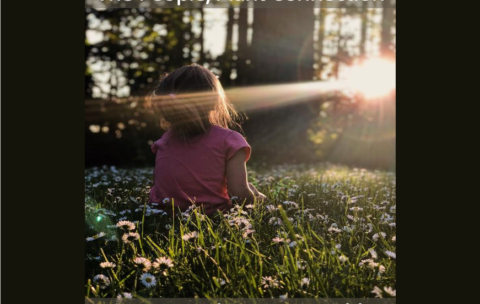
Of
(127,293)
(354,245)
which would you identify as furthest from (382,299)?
(127,293)

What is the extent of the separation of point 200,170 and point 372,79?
1356 cm

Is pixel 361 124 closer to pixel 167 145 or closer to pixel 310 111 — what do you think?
pixel 310 111

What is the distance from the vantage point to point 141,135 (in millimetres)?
11703

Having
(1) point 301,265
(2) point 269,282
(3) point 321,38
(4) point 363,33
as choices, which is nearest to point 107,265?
(2) point 269,282

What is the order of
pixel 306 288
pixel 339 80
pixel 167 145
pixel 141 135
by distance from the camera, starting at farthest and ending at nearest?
pixel 339 80
pixel 141 135
pixel 167 145
pixel 306 288

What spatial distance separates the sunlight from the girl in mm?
11901

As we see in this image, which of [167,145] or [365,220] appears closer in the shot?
[365,220]

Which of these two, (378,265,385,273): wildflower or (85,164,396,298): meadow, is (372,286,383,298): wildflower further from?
(378,265,385,273): wildflower

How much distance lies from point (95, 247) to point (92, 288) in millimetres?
742

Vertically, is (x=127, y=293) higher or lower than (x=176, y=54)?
lower

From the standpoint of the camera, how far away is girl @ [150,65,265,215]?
141 inches

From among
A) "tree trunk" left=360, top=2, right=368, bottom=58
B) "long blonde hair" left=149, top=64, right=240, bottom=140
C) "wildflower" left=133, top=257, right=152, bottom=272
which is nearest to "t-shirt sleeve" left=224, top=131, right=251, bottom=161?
"long blonde hair" left=149, top=64, right=240, bottom=140

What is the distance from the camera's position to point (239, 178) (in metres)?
3.61

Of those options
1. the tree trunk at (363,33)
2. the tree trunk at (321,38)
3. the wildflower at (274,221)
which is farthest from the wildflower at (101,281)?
the tree trunk at (363,33)
